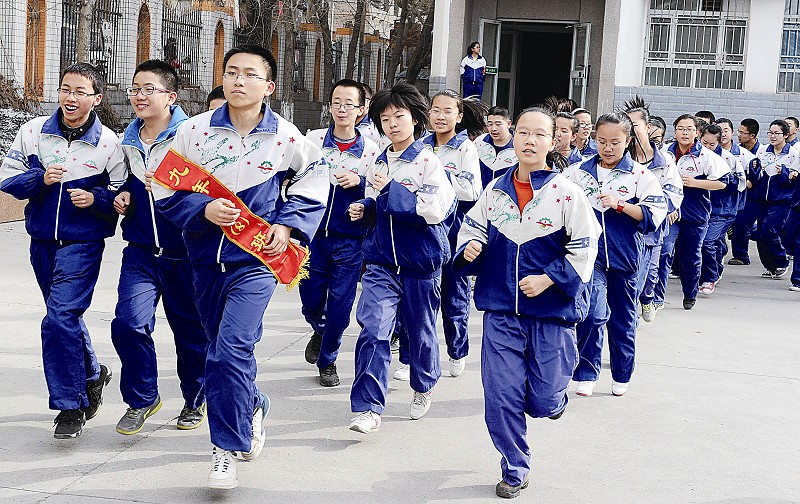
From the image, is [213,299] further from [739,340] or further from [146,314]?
[739,340]

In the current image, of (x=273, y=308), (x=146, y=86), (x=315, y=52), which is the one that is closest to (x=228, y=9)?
(x=315, y=52)

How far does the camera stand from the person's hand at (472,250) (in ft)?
15.1

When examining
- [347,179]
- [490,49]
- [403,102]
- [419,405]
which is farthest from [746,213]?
[403,102]

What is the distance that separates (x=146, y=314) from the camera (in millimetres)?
5016

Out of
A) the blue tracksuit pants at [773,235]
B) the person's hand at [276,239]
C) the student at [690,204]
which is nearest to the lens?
the person's hand at [276,239]

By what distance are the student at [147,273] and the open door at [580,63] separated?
13.4 m

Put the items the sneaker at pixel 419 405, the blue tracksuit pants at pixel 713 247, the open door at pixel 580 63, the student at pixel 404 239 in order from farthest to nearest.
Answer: the open door at pixel 580 63
the blue tracksuit pants at pixel 713 247
the sneaker at pixel 419 405
the student at pixel 404 239

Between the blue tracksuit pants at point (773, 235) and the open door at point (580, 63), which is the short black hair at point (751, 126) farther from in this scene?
the open door at point (580, 63)

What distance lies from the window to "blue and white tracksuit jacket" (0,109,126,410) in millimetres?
13973

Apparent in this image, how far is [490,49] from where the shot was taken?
18.6 m

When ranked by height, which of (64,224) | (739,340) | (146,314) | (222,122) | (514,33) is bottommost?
(739,340)

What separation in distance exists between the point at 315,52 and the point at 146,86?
27.4m

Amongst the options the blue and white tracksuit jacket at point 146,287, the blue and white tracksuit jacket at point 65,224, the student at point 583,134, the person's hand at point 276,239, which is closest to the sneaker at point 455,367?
the blue and white tracksuit jacket at point 146,287

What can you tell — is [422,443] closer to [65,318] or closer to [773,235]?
[65,318]
